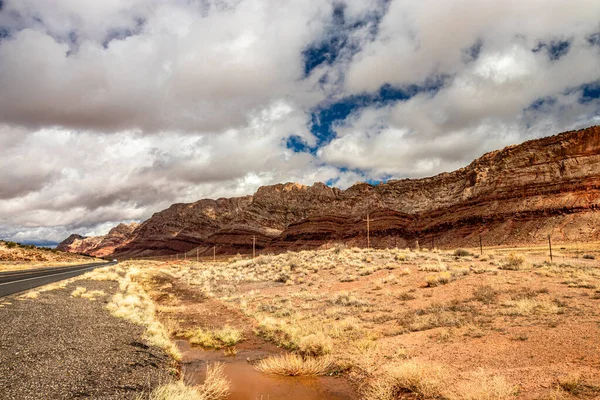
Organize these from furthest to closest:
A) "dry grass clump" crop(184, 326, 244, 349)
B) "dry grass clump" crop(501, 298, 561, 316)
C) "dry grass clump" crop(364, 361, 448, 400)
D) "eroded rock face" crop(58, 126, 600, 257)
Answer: "eroded rock face" crop(58, 126, 600, 257) < "dry grass clump" crop(184, 326, 244, 349) < "dry grass clump" crop(501, 298, 561, 316) < "dry grass clump" crop(364, 361, 448, 400)

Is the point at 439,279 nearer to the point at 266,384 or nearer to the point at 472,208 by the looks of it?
the point at 266,384

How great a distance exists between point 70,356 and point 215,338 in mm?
6683

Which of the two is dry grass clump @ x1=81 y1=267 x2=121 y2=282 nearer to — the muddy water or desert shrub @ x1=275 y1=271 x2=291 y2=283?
desert shrub @ x1=275 y1=271 x2=291 y2=283

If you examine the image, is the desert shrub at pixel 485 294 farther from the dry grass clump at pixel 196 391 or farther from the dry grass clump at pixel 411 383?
the dry grass clump at pixel 196 391

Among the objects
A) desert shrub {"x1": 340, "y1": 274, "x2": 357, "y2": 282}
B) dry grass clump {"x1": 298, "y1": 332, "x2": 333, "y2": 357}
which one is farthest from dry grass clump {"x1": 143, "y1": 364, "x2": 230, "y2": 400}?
desert shrub {"x1": 340, "y1": 274, "x2": 357, "y2": 282}

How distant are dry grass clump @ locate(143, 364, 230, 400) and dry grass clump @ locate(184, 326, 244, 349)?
3.21 meters

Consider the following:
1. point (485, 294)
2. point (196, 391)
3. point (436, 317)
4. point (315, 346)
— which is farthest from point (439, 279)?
point (196, 391)

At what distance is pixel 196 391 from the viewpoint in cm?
769

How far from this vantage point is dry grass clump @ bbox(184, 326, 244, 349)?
44.5ft

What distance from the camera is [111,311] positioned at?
49.9ft

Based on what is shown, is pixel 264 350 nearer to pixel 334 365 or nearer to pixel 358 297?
pixel 334 365

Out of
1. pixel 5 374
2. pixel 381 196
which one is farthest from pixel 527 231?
pixel 5 374

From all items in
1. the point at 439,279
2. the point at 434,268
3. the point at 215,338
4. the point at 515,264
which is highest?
the point at 515,264

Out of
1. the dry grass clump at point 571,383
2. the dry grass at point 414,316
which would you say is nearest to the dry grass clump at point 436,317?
the dry grass at point 414,316
